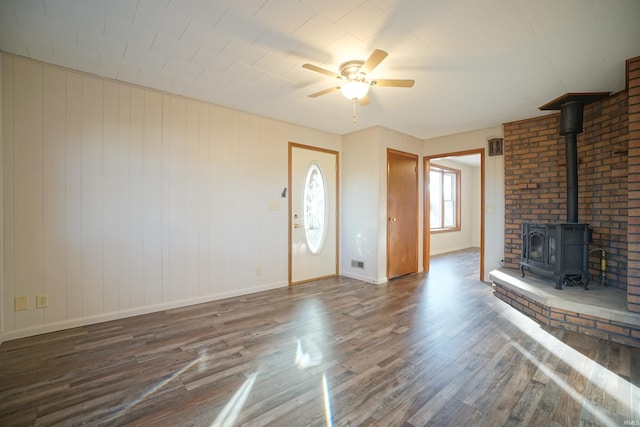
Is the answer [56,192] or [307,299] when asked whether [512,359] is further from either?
[56,192]

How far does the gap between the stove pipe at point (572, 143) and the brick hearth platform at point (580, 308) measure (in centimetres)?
91

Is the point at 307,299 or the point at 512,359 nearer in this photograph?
the point at 512,359

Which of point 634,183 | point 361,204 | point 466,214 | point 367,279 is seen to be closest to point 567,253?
point 634,183

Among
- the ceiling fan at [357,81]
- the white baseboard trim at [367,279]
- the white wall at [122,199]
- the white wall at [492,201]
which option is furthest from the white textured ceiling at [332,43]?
the white baseboard trim at [367,279]

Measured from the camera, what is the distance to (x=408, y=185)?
5105 millimetres

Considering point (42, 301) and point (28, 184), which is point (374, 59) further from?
point (42, 301)

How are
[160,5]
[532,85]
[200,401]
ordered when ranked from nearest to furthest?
[200,401] → [160,5] → [532,85]

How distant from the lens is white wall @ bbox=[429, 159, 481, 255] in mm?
7953

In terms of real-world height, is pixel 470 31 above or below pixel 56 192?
above

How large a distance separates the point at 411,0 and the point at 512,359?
109 inches

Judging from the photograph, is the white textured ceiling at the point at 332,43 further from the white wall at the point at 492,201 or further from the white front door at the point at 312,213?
the white front door at the point at 312,213

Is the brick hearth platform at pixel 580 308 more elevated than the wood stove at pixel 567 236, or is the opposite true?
the wood stove at pixel 567 236

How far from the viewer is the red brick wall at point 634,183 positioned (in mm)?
2402

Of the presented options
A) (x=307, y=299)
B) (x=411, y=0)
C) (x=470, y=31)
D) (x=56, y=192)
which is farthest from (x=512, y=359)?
(x=56, y=192)
